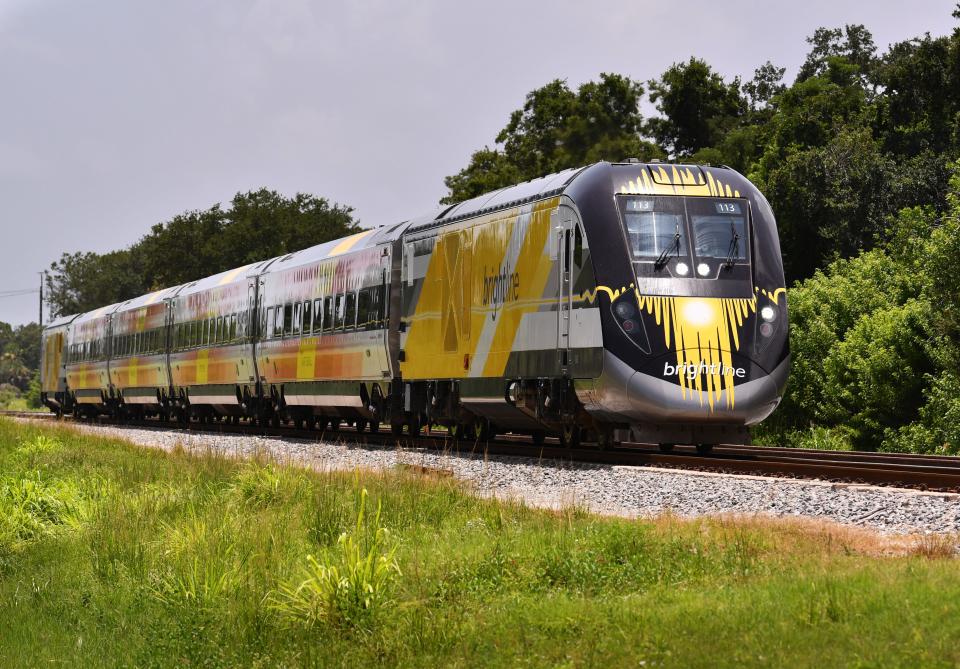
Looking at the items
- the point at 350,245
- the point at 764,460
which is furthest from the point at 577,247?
the point at 350,245

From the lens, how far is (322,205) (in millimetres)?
85875

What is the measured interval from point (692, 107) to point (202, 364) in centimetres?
3077

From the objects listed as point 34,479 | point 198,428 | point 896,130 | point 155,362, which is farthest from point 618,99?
point 34,479

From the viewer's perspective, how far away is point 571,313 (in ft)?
57.0

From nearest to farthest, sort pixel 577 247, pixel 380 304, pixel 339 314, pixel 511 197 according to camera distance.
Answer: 1. pixel 577 247
2. pixel 511 197
3. pixel 380 304
4. pixel 339 314

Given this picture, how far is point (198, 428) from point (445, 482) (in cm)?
2129

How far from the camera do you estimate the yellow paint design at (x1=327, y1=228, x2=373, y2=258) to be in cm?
2667

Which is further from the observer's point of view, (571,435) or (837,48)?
(837,48)

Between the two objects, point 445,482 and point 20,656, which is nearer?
point 20,656

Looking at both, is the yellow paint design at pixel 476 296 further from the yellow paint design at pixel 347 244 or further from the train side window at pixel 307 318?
the train side window at pixel 307 318

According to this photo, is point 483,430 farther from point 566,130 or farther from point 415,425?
point 566,130

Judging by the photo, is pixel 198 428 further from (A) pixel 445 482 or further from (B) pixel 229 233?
(B) pixel 229 233

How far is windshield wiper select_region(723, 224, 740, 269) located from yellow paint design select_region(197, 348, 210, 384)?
21.1 meters

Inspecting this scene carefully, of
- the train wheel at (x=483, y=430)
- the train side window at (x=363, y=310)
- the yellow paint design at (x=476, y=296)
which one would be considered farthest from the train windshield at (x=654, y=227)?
the train side window at (x=363, y=310)
